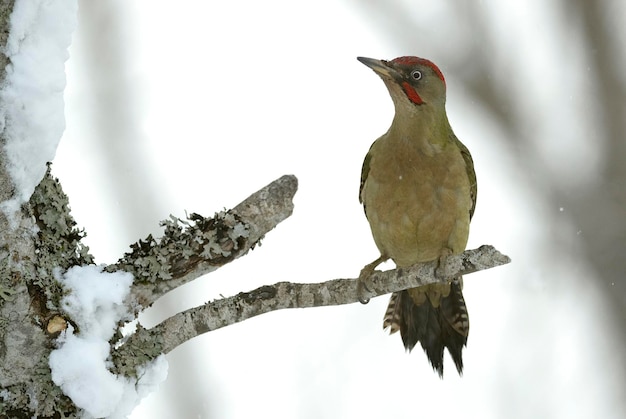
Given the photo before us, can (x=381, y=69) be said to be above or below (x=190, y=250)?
above

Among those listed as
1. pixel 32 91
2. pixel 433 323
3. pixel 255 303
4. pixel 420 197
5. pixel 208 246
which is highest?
pixel 420 197

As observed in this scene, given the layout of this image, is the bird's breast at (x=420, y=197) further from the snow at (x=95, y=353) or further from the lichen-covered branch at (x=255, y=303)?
the snow at (x=95, y=353)

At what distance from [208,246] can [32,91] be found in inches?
22.6

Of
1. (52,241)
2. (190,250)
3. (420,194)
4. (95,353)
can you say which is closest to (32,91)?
(52,241)

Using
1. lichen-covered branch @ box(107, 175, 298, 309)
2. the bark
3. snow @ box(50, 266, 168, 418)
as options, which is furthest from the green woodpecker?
snow @ box(50, 266, 168, 418)

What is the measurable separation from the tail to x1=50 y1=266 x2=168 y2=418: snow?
2.68 metres

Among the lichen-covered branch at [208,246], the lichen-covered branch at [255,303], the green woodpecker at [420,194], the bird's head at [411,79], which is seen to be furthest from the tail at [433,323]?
the lichen-covered branch at [208,246]

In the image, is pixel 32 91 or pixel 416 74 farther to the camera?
pixel 416 74

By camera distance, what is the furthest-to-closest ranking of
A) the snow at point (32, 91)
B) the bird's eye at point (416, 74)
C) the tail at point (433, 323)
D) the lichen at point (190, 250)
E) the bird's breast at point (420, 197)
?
1. the tail at point (433, 323)
2. the bird's eye at point (416, 74)
3. the bird's breast at point (420, 197)
4. the lichen at point (190, 250)
5. the snow at point (32, 91)

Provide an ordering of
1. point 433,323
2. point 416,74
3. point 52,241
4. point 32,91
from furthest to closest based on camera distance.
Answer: point 433,323, point 416,74, point 52,241, point 32,91

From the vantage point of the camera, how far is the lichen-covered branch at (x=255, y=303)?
209 centimetres

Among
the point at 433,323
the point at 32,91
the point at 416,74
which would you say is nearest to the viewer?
the point at 32,91

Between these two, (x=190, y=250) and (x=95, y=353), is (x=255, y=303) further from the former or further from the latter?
(x=95, y=353)

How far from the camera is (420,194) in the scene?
424 centimetres
